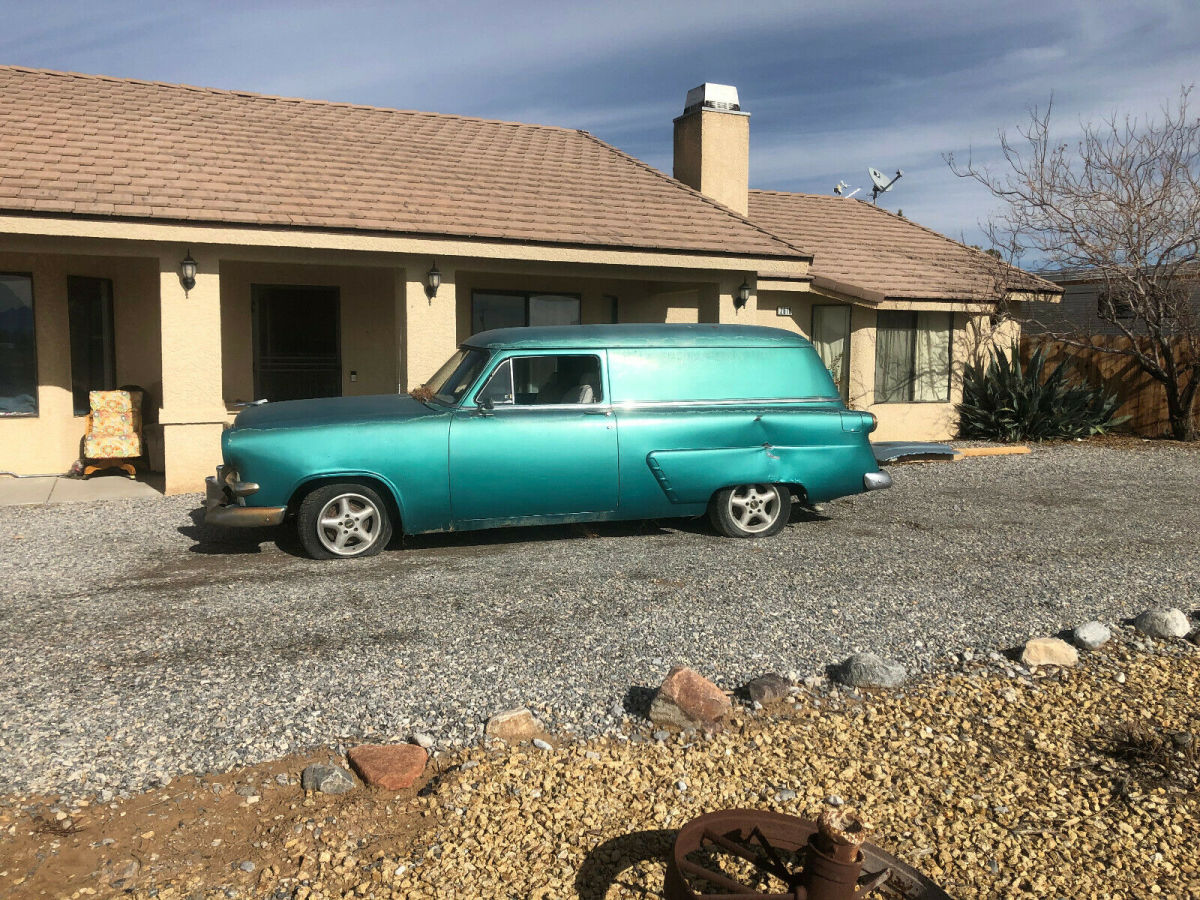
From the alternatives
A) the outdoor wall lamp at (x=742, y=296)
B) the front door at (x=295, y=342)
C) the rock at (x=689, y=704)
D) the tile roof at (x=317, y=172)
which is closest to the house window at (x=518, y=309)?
the tile roof at (x=317, y=172)

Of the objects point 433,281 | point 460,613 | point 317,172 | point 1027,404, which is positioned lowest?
point 460,613

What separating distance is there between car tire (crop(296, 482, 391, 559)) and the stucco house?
3.69m

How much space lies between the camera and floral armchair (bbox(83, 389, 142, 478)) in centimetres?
1090

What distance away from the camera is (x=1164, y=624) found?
18.0 ft

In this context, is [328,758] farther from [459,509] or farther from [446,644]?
[459,509]

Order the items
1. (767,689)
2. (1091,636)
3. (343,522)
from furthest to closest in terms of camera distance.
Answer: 1. (343,522)
2. (1091,636)
3. (767,689)

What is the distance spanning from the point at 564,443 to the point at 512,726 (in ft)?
11.6

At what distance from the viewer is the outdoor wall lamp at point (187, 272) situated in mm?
9867

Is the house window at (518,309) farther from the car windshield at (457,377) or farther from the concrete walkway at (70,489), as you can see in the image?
the car windshield at (457,377)

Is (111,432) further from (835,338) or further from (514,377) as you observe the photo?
(835,338)

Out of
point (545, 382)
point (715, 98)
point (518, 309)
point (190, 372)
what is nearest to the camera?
point (545, 382)

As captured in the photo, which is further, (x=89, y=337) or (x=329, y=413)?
(x=89, y=337)

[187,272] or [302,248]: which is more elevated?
[302,248]

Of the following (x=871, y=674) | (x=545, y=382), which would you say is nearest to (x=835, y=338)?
(x=545, y=382)
